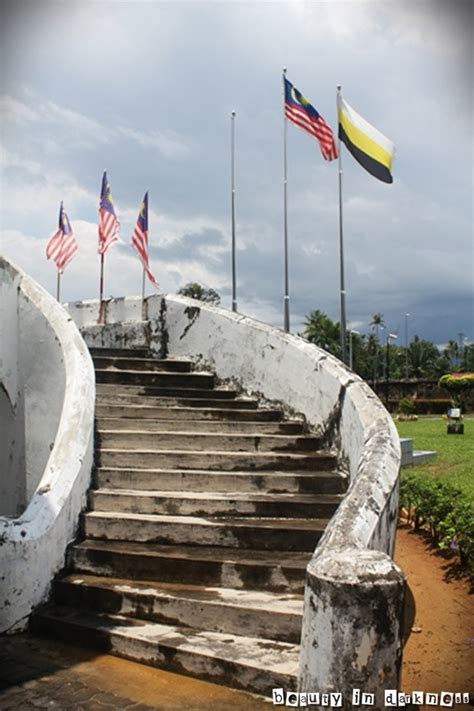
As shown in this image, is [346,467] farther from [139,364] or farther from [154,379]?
[139,364]

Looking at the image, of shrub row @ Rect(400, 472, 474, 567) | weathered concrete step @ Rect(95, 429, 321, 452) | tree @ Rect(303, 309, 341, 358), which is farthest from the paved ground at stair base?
tree @ Rect(303, 309, 341, 358)

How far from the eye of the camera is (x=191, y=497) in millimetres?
4668

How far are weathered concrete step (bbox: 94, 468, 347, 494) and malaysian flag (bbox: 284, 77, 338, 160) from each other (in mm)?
7021

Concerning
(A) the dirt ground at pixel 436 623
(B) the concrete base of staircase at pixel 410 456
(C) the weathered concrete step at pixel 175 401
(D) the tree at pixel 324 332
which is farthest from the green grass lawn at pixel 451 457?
(D) the tree at pixel 324 332

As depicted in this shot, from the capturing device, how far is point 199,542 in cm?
433

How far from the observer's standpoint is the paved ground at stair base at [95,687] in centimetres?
302

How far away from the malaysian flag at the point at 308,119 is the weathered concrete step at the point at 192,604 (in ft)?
27.2

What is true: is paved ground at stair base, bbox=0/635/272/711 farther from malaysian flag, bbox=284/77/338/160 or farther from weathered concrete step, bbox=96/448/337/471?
malaysian flag, bbox=284/77/338/160

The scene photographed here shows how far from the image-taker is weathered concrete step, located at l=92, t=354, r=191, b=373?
24.6 feet

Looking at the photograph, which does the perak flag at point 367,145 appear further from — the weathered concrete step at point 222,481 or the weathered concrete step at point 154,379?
the weathered concrete step at point 222,481

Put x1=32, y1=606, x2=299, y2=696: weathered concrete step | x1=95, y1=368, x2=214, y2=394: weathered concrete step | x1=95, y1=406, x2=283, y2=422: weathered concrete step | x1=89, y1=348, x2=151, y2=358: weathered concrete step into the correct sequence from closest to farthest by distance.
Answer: x1=32, y1=606, x2=299, y2=696: weathered concrete step
x1=95, y1=406, x2=283, y2=422: weathered concrete step
x1=95, y1=368, x2=214, y2=394: weathered concrete step
x1=89, y1=348, x2=151, y2=358: weathered concrete step

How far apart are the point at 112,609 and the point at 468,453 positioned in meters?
9.89

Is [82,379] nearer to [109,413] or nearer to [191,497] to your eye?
[109,413]

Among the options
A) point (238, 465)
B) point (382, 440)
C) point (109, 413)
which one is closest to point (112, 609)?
point (238, 465)
